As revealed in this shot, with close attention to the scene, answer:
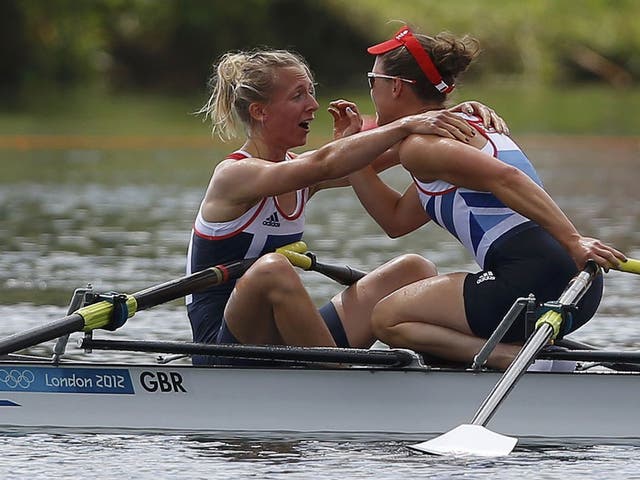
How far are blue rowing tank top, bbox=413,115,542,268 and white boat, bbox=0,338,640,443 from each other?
0.63 m

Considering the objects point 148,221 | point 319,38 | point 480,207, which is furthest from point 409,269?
point 319,38

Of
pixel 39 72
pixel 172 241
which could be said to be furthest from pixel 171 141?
pixel 39 72

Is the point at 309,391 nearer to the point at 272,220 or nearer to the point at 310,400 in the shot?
the point at 310,400

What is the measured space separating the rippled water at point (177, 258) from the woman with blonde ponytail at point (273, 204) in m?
0.59

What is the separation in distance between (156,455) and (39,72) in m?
44.9

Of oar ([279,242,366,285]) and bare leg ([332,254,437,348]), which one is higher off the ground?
oar ([279,242,366,285])

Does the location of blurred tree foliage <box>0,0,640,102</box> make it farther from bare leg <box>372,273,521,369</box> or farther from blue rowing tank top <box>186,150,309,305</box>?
bare leg <box>372,273,521,369</box>

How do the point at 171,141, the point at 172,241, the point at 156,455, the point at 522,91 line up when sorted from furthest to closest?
the point at 522,91
the point at 171,141
the point at 172,241
the point at 156,455

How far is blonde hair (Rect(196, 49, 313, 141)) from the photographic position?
24.5 ft

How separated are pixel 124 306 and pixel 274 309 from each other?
712 millimetres

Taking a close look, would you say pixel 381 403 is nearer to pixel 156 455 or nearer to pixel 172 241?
pixel 156 455

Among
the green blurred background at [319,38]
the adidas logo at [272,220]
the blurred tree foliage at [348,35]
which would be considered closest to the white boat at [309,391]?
the adidas logo at [272,220]

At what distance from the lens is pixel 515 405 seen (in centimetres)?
695

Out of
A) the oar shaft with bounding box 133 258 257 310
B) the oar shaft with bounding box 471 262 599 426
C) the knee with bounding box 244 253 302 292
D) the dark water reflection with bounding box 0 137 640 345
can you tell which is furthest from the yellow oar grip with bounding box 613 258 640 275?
the dark water reflection with bounding box 0 137 640 345
